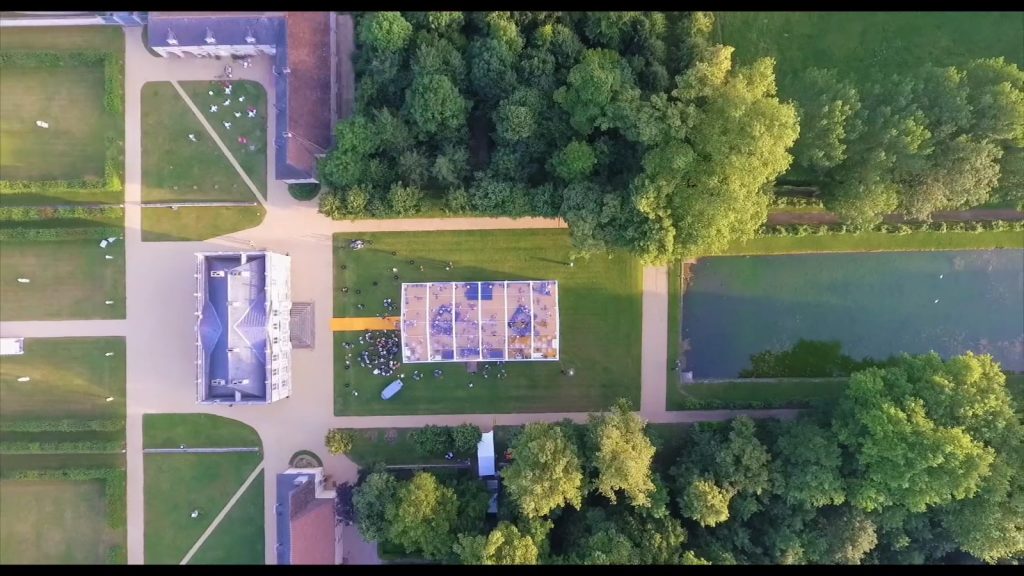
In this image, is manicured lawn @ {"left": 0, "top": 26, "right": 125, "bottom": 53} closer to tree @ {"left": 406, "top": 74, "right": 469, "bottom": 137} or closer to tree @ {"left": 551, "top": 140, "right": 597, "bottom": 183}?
tree @ {"left": 406, "top": 74, "right": 469, "bottom": 137}

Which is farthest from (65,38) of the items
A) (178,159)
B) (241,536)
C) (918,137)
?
(918,137)

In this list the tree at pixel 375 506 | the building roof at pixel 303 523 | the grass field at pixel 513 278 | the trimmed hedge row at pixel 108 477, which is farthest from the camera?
the grass field at pixel 513 278

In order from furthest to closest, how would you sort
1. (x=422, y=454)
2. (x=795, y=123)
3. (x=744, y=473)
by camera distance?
(x=422, y=454) → (x=744, y=473) → (x=795, y=123)

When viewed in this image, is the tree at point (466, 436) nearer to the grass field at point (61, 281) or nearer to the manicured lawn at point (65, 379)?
the manicured lawn at point (65, 379)

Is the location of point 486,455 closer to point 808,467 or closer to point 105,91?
point 808,467

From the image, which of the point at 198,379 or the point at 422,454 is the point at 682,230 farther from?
the point at 198,379

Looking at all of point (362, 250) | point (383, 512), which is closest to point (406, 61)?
point (362, 250)

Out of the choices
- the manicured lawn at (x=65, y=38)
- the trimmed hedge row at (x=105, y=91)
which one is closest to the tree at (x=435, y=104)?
the trimmed hedge row at (x=105, y=91)
